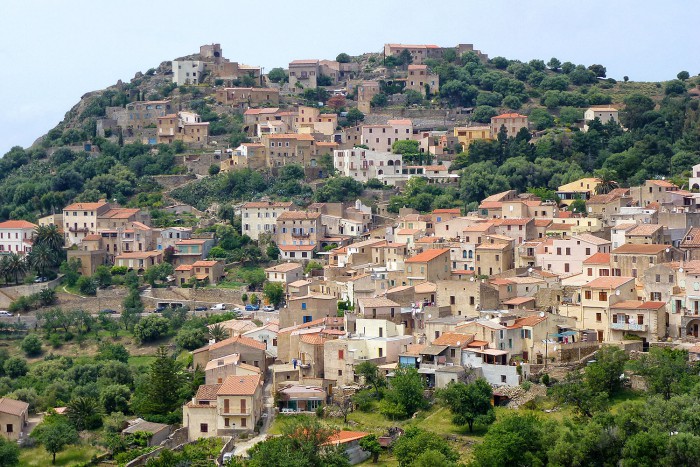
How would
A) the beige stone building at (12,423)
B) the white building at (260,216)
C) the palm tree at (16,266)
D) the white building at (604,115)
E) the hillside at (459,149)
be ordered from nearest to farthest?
the beige stone building at (12,423) → the palm tree at (16,266) → the white building at (260,216) → the hillside at (459,149) → the white building at (604,115)

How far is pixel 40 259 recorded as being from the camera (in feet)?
188

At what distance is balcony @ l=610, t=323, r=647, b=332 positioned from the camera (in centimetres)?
3788

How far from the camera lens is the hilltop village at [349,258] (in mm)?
36438

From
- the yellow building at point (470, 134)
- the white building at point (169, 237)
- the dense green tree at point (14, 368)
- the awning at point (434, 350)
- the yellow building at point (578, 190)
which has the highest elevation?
the yellow building at point (470, 134)

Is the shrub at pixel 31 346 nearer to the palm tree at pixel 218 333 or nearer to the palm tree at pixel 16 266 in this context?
the palm tree at pixel 16 266

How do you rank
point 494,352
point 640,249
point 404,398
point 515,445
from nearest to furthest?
point 515,445, point 404,398, point 494,352, point 640,249

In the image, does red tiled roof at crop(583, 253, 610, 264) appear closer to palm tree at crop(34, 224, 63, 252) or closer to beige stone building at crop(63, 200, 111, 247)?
beige stone building at crop(63, 200, 111, 247)

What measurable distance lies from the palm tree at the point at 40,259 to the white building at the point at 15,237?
1717 mm

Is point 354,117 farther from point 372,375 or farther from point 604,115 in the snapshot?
point 372,375

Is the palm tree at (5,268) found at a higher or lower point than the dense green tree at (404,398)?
higher

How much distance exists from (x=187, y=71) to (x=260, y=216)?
80.1 ft

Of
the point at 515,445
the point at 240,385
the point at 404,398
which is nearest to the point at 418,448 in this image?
the point at 515,445

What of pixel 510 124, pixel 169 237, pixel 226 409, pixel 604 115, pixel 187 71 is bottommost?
pixel 226 409

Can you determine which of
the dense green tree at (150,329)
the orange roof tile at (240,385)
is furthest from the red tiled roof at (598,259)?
the dense green tree at (150,329)
